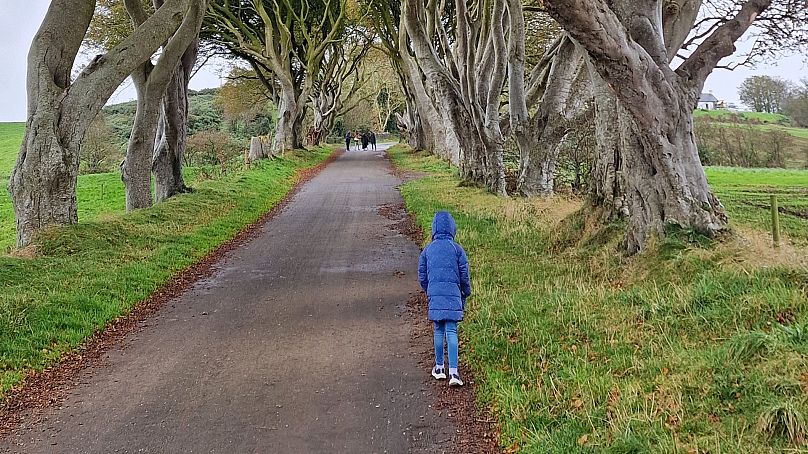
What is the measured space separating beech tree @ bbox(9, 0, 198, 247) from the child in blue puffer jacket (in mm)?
7846

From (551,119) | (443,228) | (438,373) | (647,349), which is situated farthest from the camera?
(551,119)

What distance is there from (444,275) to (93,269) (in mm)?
5902

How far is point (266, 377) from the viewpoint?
20.0 ft

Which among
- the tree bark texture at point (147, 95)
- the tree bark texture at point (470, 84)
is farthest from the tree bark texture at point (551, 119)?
the tree bark texture at point (147, 95)

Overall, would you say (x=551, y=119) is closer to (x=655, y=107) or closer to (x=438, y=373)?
(x=655, y=107)

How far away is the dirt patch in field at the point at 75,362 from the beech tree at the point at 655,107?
19.3ft

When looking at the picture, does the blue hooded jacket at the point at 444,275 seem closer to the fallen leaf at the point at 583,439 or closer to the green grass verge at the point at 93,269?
the fallen leaf at the point at 583,439

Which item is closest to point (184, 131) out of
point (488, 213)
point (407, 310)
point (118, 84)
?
point (118, 84)

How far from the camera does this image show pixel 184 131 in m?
17.8

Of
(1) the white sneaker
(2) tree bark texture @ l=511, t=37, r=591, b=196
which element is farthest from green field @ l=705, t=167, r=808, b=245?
(1) the white sneaker

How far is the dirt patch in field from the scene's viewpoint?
5594mm

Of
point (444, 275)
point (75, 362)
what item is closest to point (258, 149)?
point (75, 362)

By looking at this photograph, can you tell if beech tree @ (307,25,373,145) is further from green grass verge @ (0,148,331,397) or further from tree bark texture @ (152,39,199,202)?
green grass verge @ (0,148,331,397)

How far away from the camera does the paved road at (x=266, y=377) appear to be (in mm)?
4953
